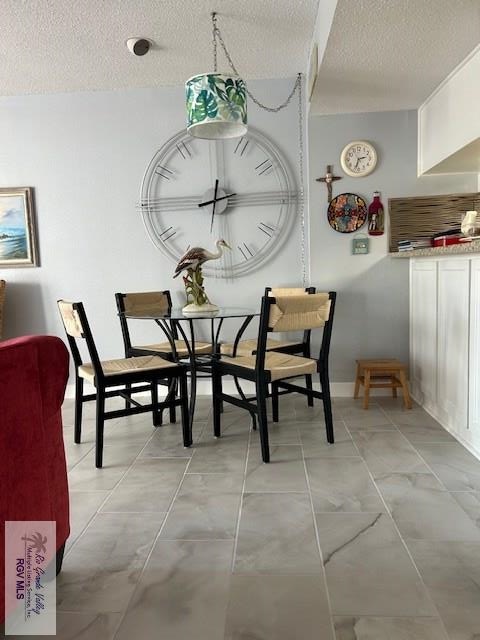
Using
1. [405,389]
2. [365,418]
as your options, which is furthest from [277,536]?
[405,389]

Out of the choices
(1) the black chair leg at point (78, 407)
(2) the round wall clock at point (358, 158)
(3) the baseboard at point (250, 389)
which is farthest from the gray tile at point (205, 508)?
(2) the round wall clock at point (358, 158)

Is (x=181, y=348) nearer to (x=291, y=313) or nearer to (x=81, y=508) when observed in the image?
(x=291, y=313)

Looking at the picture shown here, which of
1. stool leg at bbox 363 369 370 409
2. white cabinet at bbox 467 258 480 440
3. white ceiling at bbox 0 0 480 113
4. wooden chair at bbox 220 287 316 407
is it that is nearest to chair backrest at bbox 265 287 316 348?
wooden chair at bbox 220 287 316 407

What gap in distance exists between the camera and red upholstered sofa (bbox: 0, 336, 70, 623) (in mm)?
1128

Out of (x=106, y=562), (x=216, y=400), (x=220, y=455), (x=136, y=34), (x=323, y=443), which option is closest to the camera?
(x=106, y=562)

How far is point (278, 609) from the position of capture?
4.17 ft

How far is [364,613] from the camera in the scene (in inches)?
49.1

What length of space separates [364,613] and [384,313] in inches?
98.1

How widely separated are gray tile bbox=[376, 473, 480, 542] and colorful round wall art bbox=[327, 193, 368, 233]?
193 cm

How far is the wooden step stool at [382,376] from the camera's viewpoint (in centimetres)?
310

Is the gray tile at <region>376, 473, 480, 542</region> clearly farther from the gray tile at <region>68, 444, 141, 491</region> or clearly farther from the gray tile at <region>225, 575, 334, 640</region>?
the gray tile at <region>68, 444, 141, 491</region>

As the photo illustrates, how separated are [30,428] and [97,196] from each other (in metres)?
2.79

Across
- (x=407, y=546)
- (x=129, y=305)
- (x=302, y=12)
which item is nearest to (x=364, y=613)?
(x=407, y=546)

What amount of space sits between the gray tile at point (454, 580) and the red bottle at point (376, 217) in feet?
7.70
